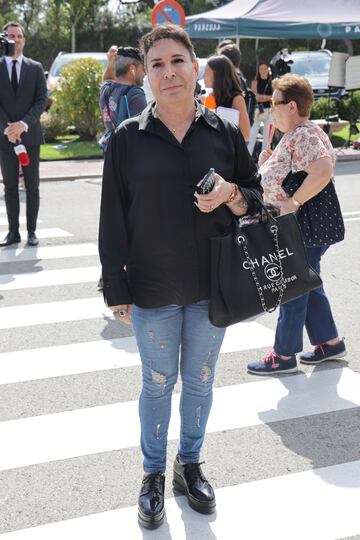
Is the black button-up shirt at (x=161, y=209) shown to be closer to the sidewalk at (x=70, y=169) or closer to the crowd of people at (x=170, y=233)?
the crowd of people at (x=170, y=233)

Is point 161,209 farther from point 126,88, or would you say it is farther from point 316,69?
point 316,69

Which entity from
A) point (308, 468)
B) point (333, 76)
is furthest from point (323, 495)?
point (333, 76)

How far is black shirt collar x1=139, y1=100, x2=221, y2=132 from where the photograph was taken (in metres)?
2.93

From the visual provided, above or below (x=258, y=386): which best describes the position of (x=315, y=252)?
above

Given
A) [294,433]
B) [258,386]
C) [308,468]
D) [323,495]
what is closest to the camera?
[323,495]

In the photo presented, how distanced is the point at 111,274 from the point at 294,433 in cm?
157

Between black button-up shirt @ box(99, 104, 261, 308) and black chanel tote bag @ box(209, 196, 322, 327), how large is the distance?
7 centimetres

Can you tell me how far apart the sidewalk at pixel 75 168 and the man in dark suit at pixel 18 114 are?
15.1 ft

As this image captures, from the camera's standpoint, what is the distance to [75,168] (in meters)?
13.8

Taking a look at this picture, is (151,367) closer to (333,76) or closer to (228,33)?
(333,76)

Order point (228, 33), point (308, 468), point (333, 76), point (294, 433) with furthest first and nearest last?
point (228, 33), point (333, 76), point (294, 433), point (308, 468)

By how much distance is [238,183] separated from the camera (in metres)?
3.14

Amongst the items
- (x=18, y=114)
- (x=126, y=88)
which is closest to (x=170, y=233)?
(x=126, y=88)

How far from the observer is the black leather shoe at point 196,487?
330 centimetres
